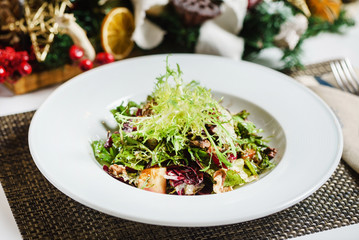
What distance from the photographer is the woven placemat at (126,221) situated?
4.27 ft

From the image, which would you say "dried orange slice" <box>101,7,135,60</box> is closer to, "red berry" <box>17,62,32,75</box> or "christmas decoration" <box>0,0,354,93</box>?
"christmas decoration" <box>0,0,354,93</box>

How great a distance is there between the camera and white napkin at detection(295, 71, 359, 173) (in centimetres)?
163

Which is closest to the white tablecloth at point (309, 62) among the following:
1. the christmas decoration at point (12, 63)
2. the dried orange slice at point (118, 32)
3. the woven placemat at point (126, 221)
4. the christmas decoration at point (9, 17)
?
the woven placemat at point (126, 221)

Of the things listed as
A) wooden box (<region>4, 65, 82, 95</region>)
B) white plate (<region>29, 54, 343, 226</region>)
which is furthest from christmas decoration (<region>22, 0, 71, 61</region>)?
white plate (<region>29, 54, 343, 226</region>)

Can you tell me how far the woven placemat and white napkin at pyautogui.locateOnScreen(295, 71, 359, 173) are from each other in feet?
0.37

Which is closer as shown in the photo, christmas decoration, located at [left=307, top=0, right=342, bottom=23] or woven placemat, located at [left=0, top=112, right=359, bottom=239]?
woven placemat, located at [left=0, top=112, right=359, bottom=239]

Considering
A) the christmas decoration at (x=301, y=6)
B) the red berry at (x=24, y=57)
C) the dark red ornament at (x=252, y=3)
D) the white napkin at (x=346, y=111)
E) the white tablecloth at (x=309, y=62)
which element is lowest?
the white tablecloth at (x=309, y=62)

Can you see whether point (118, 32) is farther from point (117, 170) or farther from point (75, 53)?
point (117, 170)

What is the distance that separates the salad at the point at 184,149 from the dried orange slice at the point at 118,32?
712 millimetres

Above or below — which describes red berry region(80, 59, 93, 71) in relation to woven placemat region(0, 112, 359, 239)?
above

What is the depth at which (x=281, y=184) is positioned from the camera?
1.32m

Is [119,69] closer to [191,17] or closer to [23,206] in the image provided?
[191,17]

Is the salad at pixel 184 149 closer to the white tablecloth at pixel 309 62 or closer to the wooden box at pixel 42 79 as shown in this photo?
the white tablecloth at pixel 309 62

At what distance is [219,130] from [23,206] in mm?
670
